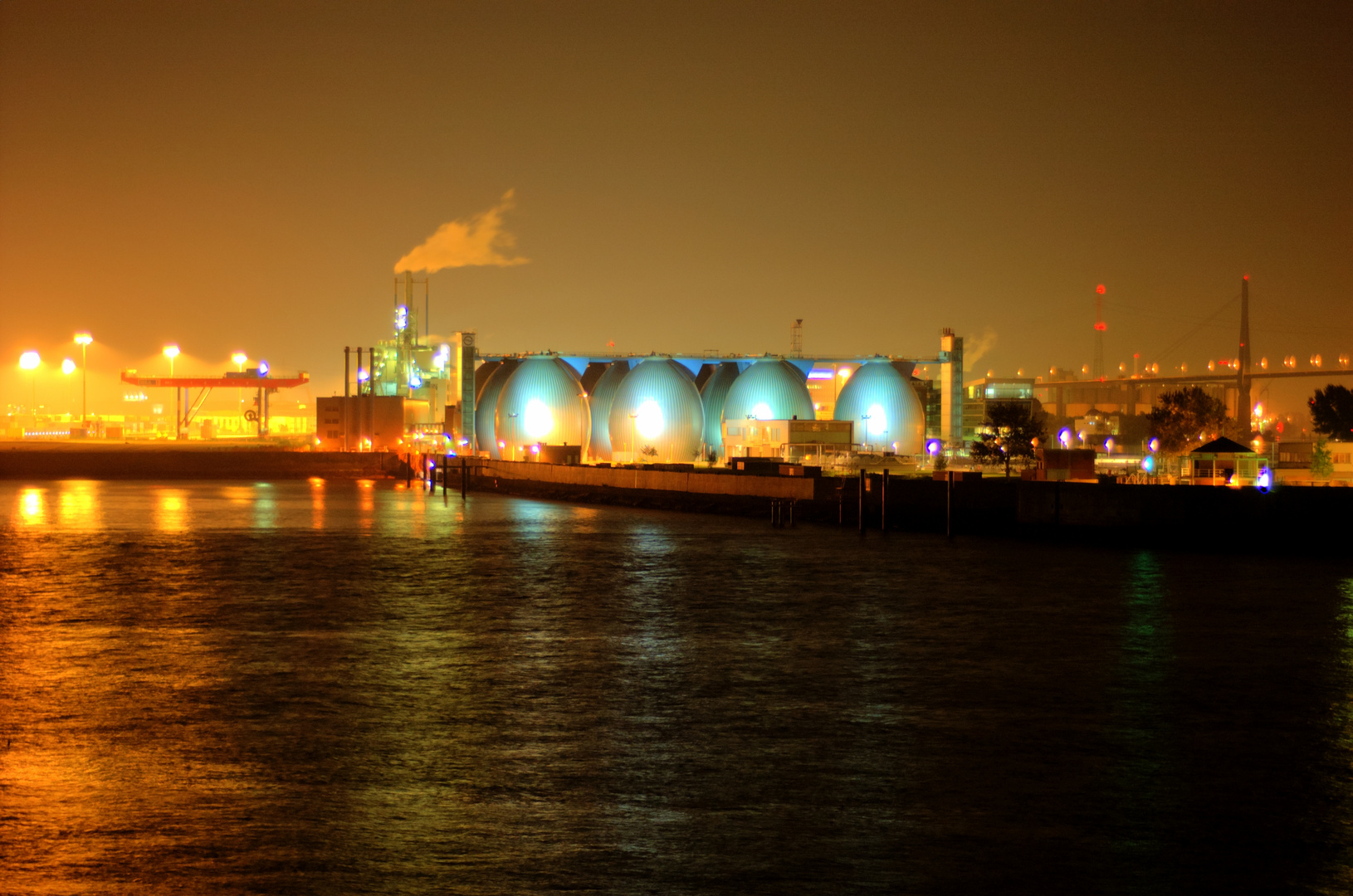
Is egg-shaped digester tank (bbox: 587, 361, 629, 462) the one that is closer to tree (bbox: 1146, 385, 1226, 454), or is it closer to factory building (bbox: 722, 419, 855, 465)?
factory building (bbox: 722, 419, 855, 465)

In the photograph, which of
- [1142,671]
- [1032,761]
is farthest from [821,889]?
[1142,671]

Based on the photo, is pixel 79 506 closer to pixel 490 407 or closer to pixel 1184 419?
pixel 490 407

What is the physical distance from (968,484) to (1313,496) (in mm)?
10571

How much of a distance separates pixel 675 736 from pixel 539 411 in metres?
77.9

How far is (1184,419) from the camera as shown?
3228 inches

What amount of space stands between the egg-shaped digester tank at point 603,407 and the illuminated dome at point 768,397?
8.53m

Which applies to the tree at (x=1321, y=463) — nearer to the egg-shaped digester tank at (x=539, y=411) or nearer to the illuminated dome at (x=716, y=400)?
the illuminated dome at (x=716, y=400)

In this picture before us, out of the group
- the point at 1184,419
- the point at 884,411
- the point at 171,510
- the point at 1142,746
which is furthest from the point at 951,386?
the point at 1142,746

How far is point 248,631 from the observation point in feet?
51.4

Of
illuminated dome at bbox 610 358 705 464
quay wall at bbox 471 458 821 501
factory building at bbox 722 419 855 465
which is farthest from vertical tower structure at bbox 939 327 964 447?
quay wall at bbox 471 458 821 501

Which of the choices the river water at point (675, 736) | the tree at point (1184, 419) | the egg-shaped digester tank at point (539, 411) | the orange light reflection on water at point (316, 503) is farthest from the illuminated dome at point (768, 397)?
the river water at point (675, 736)

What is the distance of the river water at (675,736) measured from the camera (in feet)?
21.7

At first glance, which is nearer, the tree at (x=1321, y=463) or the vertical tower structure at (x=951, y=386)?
the tree at (x=1321, y=463)

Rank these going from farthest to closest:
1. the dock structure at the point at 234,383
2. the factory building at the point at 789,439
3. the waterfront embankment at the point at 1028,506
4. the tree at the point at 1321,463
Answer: the dock structure at the point at 234,383
the factory building at the point at 789,439
the tree at the point at 1321,463
the waterfront embankment at the point at 1028,506
